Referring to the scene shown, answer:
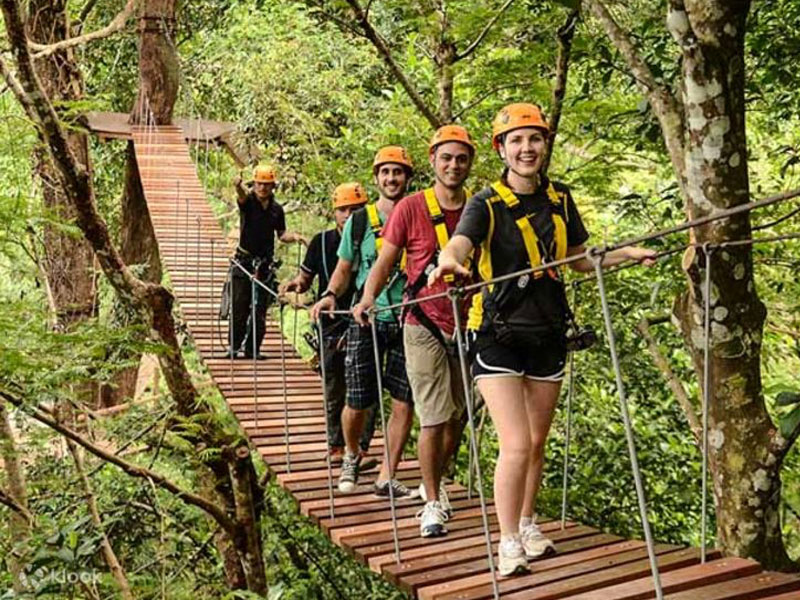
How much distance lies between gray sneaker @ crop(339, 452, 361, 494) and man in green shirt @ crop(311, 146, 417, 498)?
0.10 meters

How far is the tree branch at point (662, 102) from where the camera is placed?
95.1 inches

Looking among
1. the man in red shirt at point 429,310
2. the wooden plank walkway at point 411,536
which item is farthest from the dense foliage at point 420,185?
the man in red shirt at point 429,310

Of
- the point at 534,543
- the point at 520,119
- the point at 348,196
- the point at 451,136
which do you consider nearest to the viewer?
the point at 520,119

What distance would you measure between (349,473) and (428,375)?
0.69 m

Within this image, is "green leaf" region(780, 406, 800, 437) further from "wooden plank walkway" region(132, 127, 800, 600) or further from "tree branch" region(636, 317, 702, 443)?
"tree branch" region(636, 317, 702, 443)

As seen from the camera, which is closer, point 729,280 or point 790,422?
point 790,422

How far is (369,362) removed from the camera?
9.05ft

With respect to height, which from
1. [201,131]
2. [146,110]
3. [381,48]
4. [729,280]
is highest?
[146,110]

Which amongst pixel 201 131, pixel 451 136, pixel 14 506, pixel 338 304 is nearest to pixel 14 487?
pixel 14 506

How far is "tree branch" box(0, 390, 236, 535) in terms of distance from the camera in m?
2.81

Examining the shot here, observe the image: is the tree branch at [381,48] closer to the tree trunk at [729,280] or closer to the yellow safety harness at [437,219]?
the yellow safety harness at [437,219]

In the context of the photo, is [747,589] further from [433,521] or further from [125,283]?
[125,283]

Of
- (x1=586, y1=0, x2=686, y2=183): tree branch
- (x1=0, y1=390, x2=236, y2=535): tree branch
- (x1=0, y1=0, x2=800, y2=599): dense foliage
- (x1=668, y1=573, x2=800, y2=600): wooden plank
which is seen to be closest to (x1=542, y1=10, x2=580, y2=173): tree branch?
(x1=0, y1=0, x2=800, y2=599): dense foliage

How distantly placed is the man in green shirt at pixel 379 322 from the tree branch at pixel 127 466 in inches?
27.5
